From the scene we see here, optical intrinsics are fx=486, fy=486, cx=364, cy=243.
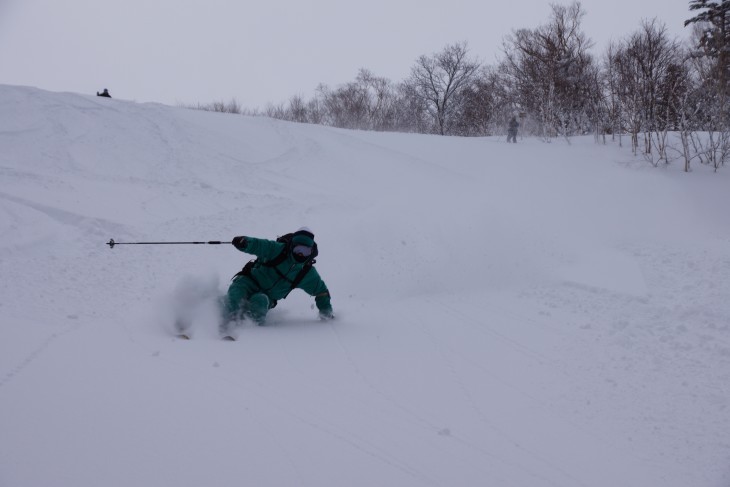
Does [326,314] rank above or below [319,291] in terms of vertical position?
below

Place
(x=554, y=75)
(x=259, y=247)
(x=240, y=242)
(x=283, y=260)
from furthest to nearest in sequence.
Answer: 1. (x=554, y=75)
2. (x=283, y=260)
3. (x=259, y=247)
4. (x=240, y=242)

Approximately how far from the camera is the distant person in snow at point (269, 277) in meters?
5.56

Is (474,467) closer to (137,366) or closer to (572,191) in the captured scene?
(137,366)

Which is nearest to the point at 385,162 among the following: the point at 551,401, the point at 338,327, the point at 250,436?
the point at 338,327

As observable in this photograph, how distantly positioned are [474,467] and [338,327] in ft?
9.62

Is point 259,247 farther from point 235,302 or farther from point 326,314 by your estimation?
point 326,314

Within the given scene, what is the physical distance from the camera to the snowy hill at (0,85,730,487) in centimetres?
299

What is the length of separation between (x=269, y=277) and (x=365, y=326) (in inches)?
50.6

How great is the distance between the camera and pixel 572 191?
11.8 metres

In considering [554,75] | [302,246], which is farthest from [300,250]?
[554,75]

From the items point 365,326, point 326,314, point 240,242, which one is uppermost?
point 240,242

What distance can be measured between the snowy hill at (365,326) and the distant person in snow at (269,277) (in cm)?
33

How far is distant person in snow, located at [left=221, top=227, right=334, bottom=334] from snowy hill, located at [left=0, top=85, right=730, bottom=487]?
33cm

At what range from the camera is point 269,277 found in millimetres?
5727
